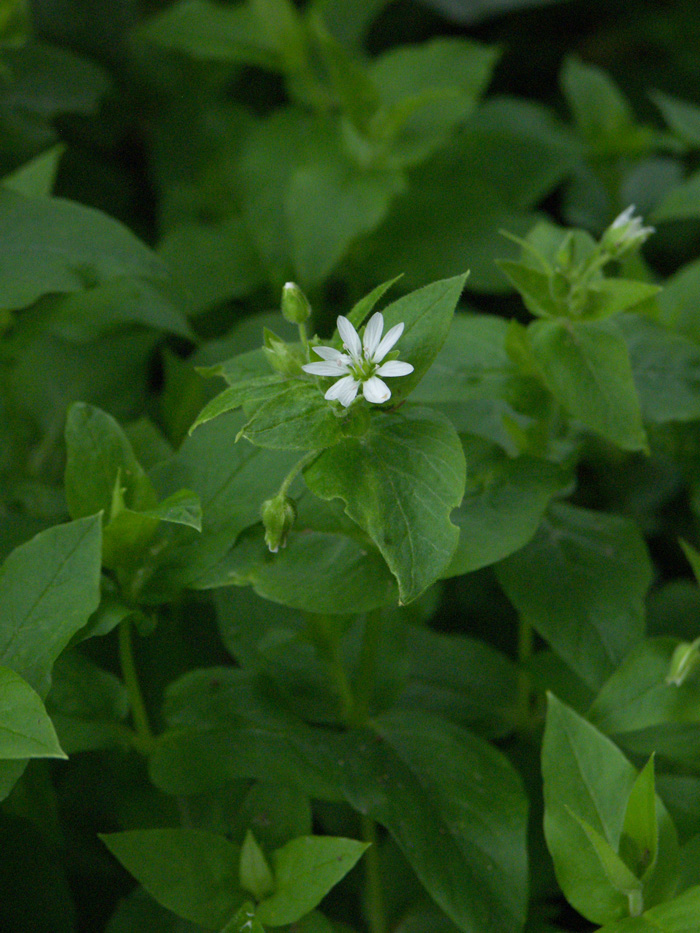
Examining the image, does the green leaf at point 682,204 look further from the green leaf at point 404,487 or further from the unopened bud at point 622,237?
the green leaf at point 404,487

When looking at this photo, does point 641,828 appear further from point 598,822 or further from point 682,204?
point 682,204

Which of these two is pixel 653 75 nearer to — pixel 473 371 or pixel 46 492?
pixel 473 371

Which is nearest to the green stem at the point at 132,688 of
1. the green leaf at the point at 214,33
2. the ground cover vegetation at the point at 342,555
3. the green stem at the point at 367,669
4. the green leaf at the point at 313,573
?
the ground cover vegetation at the point at 342,555

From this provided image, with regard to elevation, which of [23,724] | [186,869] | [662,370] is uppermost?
[662,370]

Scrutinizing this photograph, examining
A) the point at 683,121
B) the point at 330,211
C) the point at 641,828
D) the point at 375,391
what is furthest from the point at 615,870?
the point at 683,121

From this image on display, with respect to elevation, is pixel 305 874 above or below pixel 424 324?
below

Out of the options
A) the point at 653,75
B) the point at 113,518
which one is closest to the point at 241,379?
the point at 113,518
